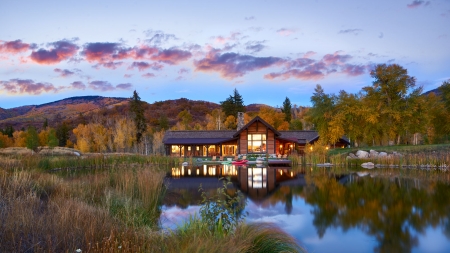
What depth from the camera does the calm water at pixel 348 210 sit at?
855cm

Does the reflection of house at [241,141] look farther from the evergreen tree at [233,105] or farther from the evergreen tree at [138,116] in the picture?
the evergreen tree at [233,105]

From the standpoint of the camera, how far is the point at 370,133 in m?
36.8

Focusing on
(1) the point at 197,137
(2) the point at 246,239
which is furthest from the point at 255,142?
(2) the point at 246,239

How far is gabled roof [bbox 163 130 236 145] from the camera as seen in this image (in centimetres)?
4006

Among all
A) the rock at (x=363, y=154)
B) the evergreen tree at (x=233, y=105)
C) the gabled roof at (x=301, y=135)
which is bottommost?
the rock at (x=363, y=154)

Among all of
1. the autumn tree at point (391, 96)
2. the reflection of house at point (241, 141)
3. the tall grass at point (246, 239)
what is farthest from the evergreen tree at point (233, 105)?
the tall grass at point (246, 239)

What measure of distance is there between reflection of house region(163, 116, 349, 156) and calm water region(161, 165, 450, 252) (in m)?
19.7

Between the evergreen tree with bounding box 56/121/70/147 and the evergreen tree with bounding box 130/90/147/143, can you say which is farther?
the evergreen tree with bounding box 56/121/70/147

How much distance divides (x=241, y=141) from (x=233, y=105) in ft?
117

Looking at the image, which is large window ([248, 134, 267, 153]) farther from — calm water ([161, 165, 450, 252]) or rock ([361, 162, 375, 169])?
calm water ([161, 165, 450, 252])

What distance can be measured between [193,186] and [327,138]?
2657 cm

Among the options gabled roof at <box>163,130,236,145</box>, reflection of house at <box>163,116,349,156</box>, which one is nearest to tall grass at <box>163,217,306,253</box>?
reflection of house at <box>163,116,349,156</box>

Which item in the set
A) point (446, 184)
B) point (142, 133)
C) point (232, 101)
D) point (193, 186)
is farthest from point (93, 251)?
point (232, 101)

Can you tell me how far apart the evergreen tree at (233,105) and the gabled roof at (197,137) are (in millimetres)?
28917
